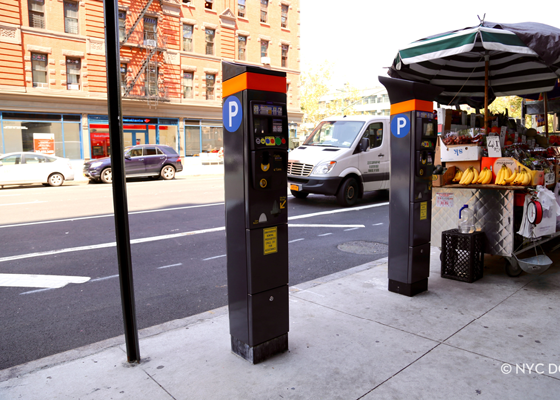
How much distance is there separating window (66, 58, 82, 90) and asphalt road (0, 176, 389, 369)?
1480 centimetres

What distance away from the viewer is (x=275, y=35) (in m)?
33.0

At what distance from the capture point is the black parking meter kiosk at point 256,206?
2.99m

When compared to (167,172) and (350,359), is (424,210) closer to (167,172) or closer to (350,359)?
(350,359)

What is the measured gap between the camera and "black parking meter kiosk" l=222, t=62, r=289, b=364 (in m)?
2.99

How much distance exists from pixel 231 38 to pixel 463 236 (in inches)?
1139

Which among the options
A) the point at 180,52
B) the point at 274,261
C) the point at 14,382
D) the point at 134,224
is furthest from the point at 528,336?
the point at 180,52

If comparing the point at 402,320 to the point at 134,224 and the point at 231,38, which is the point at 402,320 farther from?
the point at 231,38

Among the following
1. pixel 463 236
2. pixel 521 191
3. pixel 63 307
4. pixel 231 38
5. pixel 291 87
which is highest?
pixel 231 38

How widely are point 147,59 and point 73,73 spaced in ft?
14.6

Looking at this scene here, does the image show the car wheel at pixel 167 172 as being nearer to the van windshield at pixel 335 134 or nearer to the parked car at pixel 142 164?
the parked car at pixel 142 164

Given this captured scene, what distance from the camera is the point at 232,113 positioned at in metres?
3.09

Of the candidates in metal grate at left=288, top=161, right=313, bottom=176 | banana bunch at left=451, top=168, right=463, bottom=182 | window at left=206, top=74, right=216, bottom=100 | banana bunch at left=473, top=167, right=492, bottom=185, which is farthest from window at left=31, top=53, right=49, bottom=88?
banana bunch at left=473, top=167, right=492, bottom=185

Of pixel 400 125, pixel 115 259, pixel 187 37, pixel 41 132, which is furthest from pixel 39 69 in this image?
pixel 400 125

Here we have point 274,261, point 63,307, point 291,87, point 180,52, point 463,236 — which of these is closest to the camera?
point 274,261
